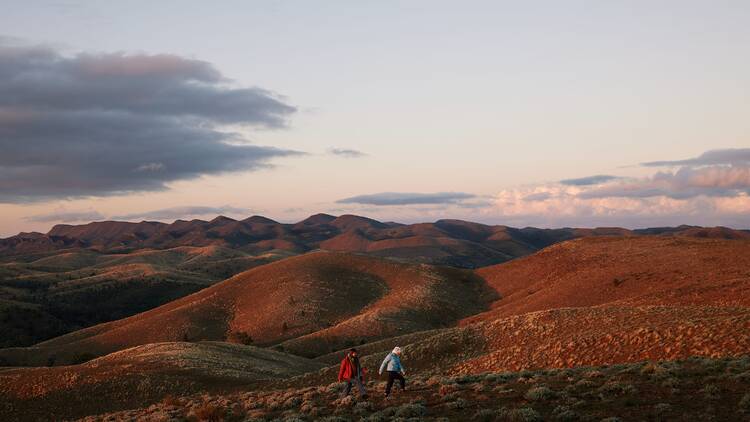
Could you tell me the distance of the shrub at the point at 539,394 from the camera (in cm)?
2108

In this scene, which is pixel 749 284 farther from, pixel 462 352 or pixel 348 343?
pixel 348 343

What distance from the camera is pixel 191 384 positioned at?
46.0 m

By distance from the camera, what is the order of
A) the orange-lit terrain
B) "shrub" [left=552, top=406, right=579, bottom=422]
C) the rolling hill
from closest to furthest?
"shrub" [left=552, top=406, right=579, bottom=422] → the orange-lit terrain → the rolling hill

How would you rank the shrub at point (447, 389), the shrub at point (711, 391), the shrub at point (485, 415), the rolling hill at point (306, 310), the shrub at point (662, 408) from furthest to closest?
1. the rolling hill at point (306, 310)
2. the shrub at point (447, 389)
3. the shrub at point (485, 415)
4. the shrub at point (711, 391)
5. the shrub at point (662, 408)

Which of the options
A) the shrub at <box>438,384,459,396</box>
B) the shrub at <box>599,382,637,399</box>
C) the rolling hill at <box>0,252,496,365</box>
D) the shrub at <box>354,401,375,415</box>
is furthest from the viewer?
the rolling hill at <box>0,252,496,365</box>

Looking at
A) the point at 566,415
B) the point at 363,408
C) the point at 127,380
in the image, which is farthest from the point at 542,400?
the point at 127,380

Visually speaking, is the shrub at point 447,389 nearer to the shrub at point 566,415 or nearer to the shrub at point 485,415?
the shrub at point 485,415

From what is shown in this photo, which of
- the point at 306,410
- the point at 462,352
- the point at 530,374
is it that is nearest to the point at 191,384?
the point at 462,352

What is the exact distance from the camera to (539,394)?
21.2 m

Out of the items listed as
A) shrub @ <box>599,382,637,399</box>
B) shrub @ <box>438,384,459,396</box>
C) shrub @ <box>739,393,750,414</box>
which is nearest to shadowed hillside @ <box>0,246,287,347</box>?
shrub @ <box>438,384,459,396</box>

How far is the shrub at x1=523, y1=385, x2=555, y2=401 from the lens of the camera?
21.1 metres

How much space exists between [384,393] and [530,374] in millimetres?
6809

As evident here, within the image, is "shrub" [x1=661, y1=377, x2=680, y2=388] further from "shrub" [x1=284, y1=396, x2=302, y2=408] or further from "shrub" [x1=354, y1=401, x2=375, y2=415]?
"shrub" [x1=284, y1=396, x2=302, y2=408]

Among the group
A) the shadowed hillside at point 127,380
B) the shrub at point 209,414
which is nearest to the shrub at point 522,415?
the shrub at point 209,414
